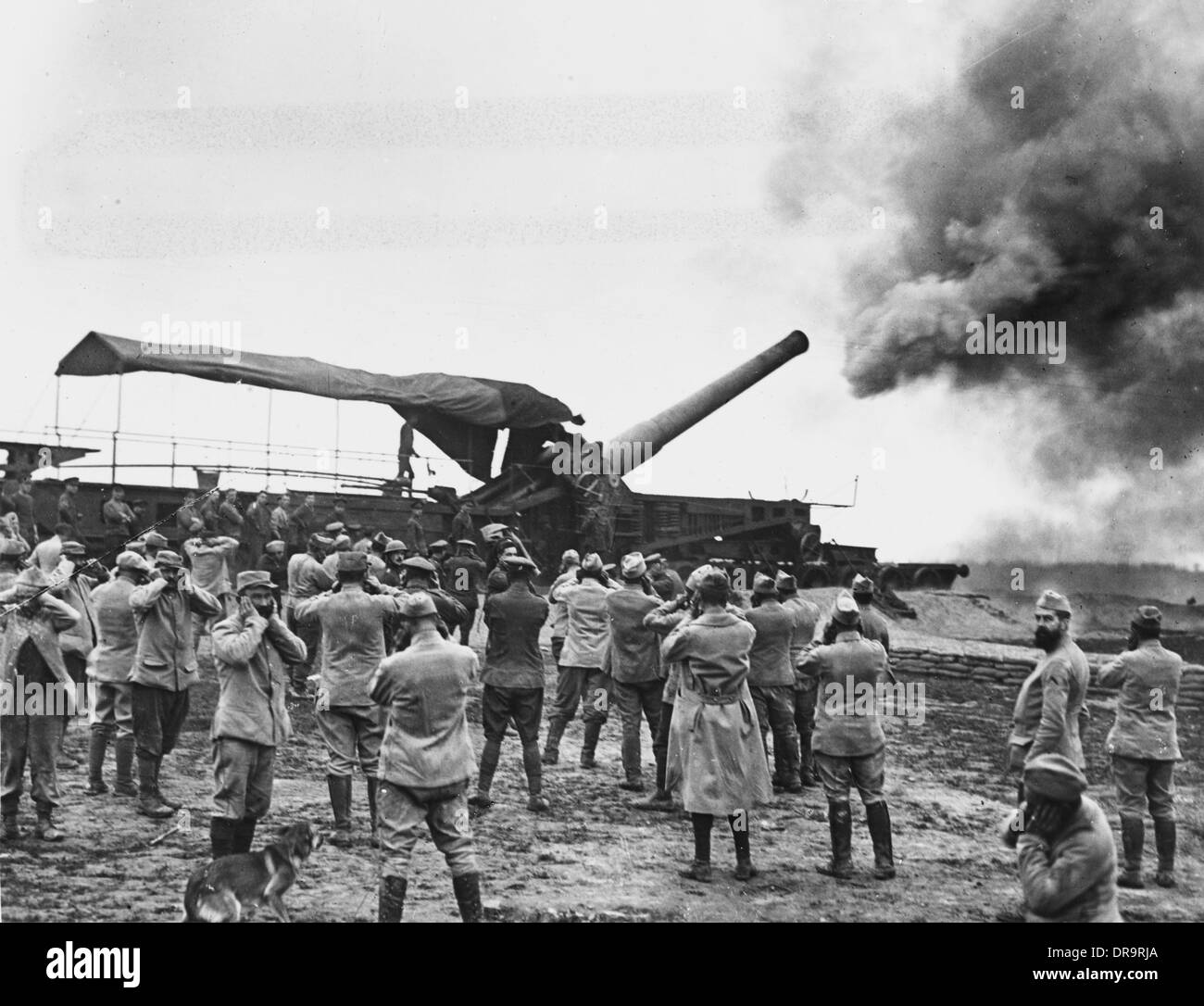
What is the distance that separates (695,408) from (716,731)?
10.0 meters

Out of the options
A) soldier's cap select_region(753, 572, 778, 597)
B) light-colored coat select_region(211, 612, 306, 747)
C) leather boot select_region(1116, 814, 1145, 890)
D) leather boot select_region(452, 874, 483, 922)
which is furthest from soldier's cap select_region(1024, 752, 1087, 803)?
soldier's cap select_region(753, 572, 778, 597)

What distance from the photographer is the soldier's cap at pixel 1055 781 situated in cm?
333

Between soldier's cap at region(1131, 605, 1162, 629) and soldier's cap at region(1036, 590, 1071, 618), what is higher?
soldier's cap at region(1036, 590, 1071, 618)

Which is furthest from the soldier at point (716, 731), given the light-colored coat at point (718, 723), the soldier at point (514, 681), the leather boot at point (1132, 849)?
the leather boot at point (1132, 849)

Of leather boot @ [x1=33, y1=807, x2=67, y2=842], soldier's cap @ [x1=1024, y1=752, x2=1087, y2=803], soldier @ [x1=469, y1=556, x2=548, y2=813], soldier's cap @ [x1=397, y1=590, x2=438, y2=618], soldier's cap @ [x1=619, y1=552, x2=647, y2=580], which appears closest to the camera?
soldier's cap @ [x1=1024, y1=752, x2=1087, y2=803]

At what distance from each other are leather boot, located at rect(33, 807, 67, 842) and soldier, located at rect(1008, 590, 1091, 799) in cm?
516

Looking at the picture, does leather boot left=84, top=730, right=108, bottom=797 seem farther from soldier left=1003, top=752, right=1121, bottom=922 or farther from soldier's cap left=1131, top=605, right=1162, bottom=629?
soldier's cap left=1131, top=605, right=1162, bottom=629

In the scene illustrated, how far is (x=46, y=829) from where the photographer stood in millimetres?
5809

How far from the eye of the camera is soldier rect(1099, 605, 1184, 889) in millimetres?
5930

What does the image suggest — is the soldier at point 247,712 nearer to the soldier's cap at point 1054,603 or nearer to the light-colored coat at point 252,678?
the light-colored coat at point 252,678

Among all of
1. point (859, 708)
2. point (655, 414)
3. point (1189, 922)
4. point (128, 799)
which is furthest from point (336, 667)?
point (655, 414)

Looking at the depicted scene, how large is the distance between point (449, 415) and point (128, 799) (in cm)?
762

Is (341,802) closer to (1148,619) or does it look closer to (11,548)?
(11,548)
